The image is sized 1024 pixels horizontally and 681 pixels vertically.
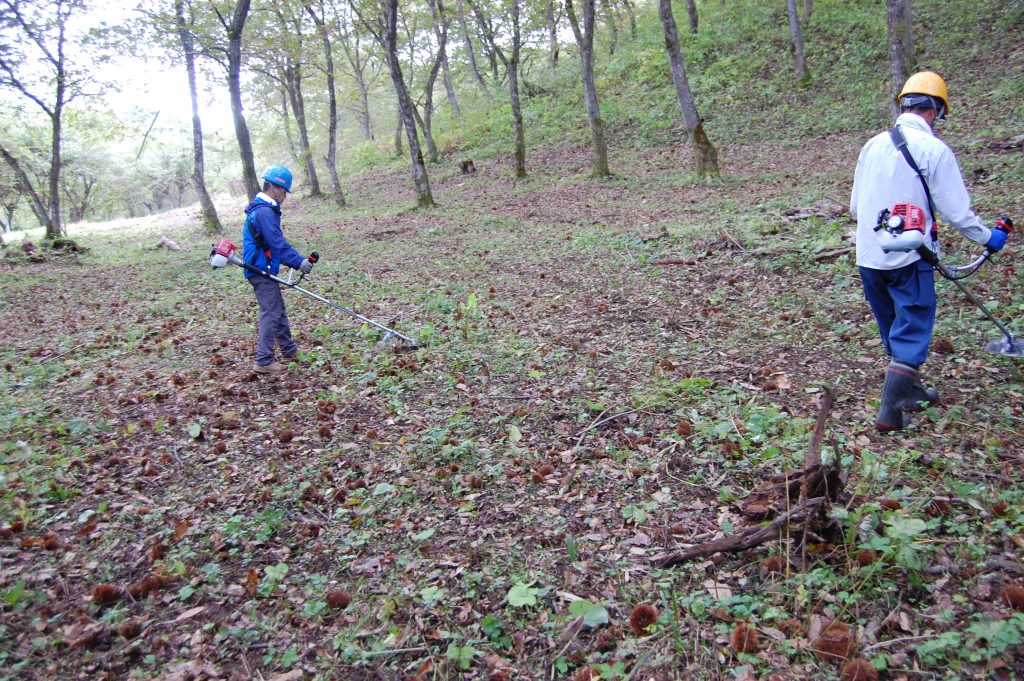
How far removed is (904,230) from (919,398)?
124cm

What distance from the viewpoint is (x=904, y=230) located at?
3.74 meters

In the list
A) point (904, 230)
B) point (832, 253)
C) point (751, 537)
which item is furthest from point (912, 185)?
point (832, 253)

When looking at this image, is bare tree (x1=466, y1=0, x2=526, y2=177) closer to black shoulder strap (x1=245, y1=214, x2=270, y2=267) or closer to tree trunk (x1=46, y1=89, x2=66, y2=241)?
tree trunk (x1=46, y1=89, x2=66, y2=241)

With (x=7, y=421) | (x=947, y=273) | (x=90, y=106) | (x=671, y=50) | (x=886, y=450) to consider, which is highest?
(x=90, y=106)

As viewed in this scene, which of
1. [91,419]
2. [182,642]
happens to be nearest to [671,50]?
[91,419]

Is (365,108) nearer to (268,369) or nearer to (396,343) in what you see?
(396,343)

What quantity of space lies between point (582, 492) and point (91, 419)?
494cm

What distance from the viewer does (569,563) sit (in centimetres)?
332

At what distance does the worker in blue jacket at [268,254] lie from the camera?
21.4 feet

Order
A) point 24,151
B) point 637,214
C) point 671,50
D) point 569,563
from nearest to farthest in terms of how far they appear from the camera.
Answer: point 569,563
point 637,214
point 671,50
point 24,151

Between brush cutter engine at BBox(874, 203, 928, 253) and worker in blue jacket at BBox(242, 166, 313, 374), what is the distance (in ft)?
17.6

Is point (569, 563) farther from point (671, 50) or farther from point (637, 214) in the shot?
point (671, 50)

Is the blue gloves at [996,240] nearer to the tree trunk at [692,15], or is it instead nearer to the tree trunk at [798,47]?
the tree trunk at [798,47]

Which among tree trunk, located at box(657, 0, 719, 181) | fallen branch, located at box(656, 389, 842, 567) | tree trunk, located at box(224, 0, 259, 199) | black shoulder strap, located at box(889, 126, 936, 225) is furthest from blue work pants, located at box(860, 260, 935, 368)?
tree trunk, located at box(224, 0, 259, 199)
